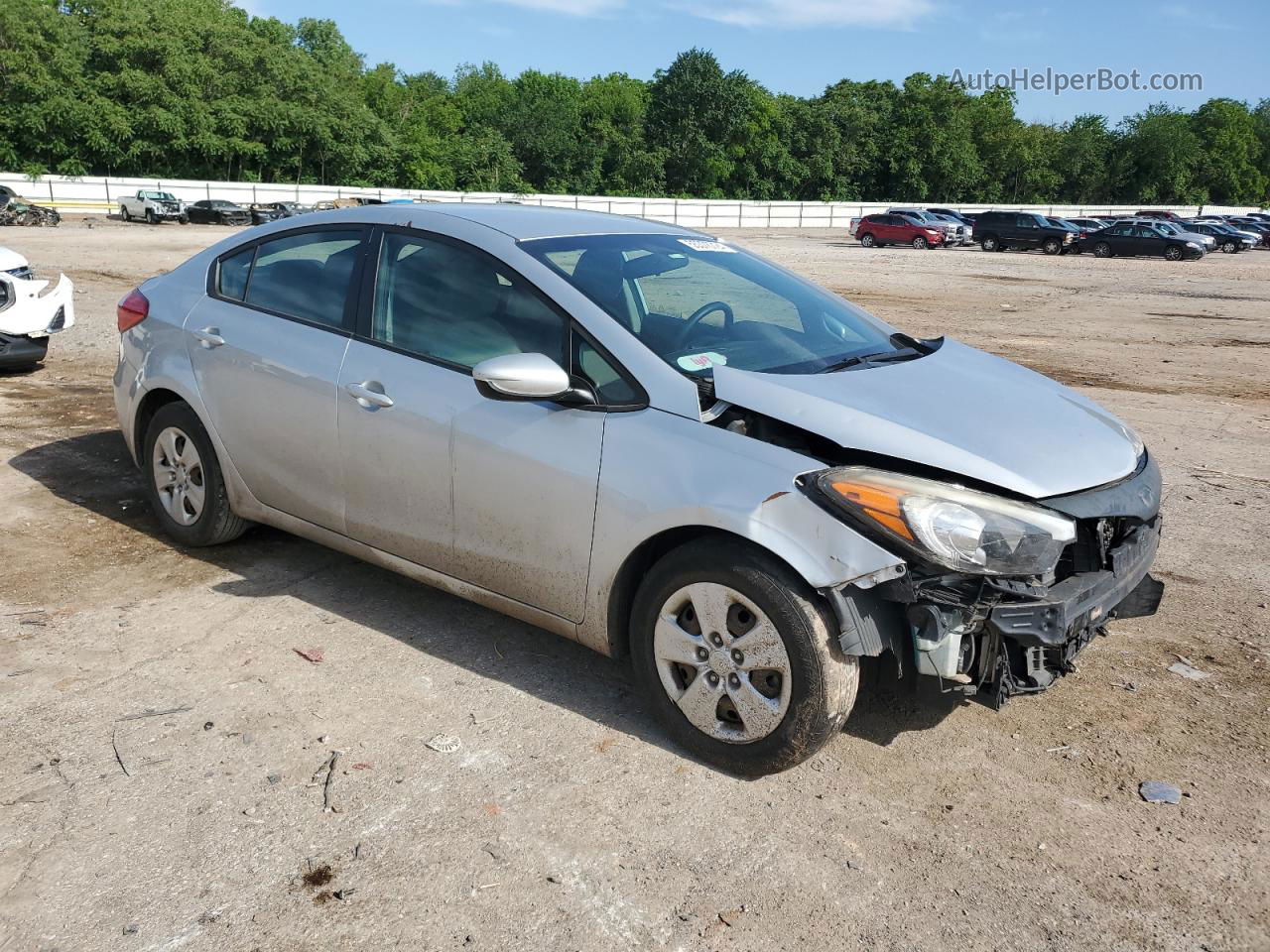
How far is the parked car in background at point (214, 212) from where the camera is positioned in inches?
1891

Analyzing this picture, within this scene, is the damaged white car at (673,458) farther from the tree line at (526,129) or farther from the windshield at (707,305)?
the tree line at (526,129)

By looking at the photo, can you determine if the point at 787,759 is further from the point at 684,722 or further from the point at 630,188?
the point at 630,188

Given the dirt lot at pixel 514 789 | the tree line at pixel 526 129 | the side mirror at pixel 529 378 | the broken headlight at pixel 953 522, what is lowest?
the dirt lot at pixel 514 789

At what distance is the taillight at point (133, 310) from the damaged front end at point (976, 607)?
3.64m

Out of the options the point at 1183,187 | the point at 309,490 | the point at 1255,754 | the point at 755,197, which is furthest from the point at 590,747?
the point at 1183,187

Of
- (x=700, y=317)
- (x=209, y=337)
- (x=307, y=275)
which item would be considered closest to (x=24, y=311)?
(x=209, y=337)

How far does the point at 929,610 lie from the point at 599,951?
1.26 meters

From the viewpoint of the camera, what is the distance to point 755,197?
338ft

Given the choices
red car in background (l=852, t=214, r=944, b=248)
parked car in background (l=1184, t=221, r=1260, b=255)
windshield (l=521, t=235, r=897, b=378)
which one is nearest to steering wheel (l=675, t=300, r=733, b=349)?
windshield (l=521, t=235, r=897, b=378)

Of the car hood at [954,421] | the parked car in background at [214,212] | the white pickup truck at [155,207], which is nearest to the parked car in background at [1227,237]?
the parked car in background at [214,212]

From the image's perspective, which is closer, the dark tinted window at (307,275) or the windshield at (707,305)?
the windshield at (707,305)

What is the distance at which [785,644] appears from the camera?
3.18m

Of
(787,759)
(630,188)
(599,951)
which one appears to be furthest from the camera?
(630,188)

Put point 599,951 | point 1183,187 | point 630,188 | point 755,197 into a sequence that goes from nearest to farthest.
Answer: point 599,951 → point 630,188 → point 755,197 → point 1183,187
